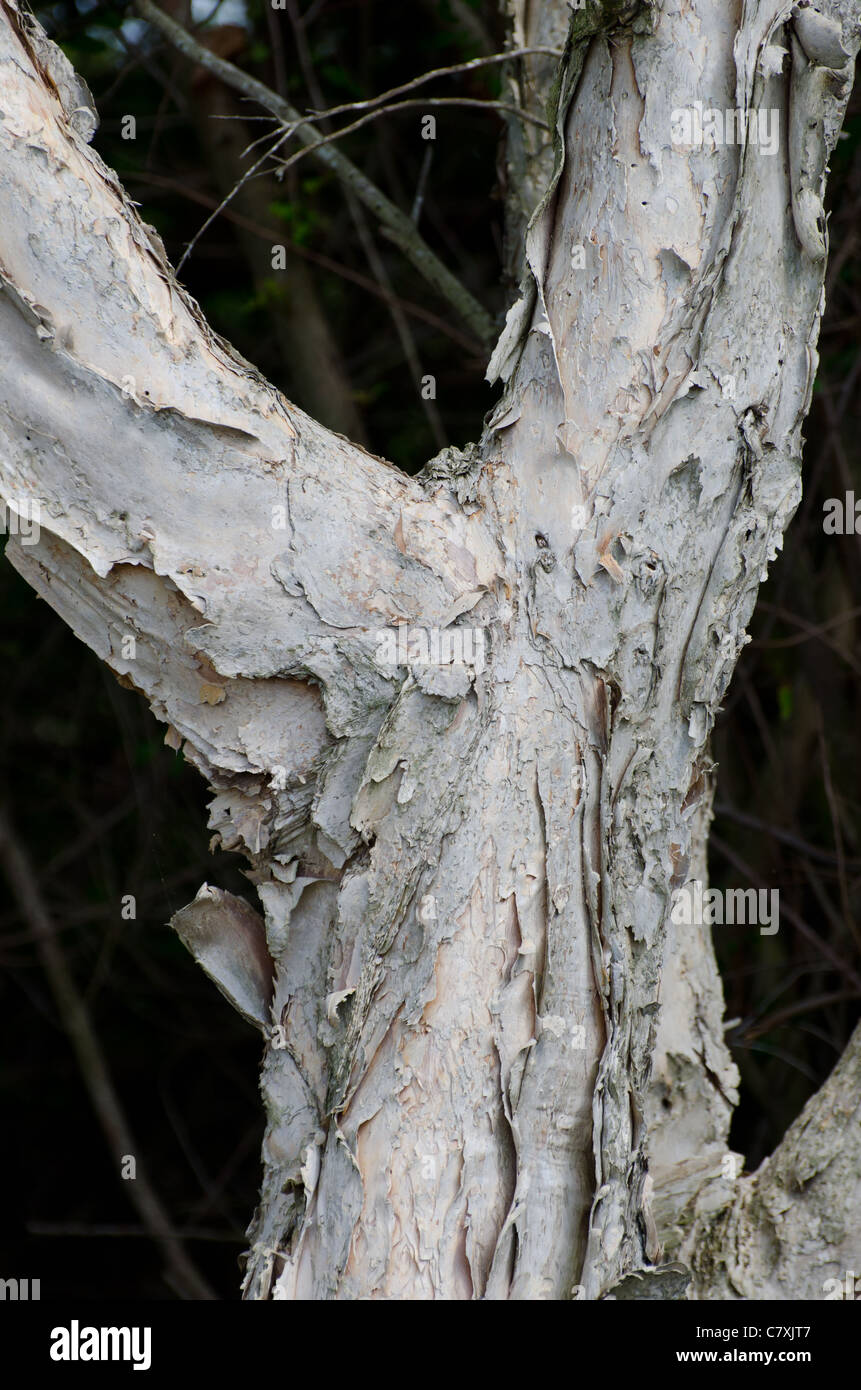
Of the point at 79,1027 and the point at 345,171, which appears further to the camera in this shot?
the point at 79,1027

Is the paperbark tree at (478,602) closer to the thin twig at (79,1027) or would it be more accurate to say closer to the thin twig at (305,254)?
the thin twig at (305,254)

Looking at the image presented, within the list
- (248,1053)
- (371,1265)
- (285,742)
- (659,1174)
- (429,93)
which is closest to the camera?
(371,1265)

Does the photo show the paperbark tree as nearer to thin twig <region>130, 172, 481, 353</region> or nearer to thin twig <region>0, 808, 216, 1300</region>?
thin twig <region>130, 172, 481, 353</region>

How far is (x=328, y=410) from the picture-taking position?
2359mm

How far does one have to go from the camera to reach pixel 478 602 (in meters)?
0.96

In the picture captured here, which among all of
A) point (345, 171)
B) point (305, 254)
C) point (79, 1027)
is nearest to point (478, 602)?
point (345, 171)

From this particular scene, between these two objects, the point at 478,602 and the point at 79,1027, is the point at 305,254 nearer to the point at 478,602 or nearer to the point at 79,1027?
the point at 478,602

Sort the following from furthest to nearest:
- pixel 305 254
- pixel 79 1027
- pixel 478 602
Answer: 1. pixel 79 1027
2. pixel 305 254
3. pixel 478 602

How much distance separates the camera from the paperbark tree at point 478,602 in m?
0.90

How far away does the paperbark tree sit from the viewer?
2.95ft

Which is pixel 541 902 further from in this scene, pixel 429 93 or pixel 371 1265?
pixel 429 93

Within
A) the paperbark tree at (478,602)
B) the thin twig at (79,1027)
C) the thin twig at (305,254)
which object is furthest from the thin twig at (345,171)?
the thin twig at (79,1027)

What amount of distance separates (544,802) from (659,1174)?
66 cm
